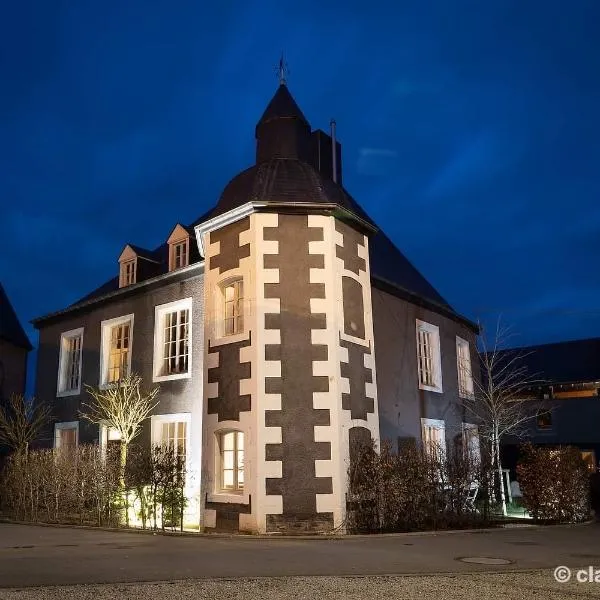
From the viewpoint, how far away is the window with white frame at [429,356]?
750 inches

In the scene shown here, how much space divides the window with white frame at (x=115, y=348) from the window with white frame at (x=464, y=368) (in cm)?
1014

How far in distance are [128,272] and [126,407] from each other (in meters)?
4.68

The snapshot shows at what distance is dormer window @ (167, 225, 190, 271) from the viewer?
17.7 m

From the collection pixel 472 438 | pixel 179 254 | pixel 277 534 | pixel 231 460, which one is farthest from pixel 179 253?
pixel 472 438

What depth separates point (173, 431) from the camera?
642 inches

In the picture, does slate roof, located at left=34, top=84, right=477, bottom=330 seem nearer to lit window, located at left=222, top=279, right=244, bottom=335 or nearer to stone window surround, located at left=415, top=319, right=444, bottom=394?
stone window surround, located at left=415, top=319, right=444, bottom=394

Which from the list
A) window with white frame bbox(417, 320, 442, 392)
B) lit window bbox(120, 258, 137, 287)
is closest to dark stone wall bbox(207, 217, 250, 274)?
lit window bbox(120, 258, 137, 287)

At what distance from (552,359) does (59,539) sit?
89.1ft

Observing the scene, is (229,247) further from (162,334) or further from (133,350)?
(133,350)

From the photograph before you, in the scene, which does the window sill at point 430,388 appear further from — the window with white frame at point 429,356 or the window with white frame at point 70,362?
the window with white frame at point 70,362

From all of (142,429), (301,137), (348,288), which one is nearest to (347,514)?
(348,288)

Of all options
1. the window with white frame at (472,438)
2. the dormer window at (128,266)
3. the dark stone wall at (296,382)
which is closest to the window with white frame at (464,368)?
the window with white frame at (472,438)

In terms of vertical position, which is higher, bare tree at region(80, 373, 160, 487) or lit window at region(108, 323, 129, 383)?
lit window at region(108, 323, 129, 383)

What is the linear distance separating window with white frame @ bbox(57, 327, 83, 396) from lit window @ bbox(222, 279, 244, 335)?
7035 mm
